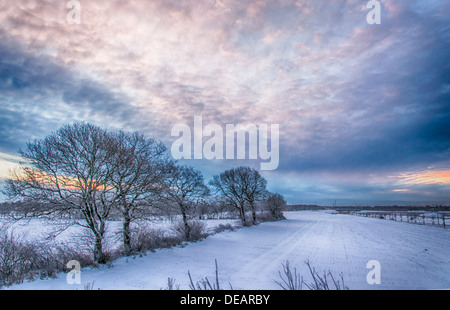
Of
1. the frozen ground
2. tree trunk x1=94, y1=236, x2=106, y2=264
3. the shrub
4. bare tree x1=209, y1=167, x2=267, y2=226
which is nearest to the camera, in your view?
the frozen ground

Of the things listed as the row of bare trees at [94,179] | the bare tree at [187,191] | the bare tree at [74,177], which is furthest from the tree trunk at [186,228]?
the bare tree at [74,177]

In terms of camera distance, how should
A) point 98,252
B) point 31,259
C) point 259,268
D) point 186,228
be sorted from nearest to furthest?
point 31,259 < point 259,268 < point 98,252 < point 186,228

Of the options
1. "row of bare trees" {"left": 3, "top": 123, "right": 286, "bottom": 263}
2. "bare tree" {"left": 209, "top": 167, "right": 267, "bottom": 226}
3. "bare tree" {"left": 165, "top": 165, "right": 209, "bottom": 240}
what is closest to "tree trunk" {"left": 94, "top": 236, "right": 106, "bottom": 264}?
"row of bare trees" {"left": 3, "top": 123, "right": 286, "bottom": 263}

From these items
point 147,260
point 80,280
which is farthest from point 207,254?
point 80,280

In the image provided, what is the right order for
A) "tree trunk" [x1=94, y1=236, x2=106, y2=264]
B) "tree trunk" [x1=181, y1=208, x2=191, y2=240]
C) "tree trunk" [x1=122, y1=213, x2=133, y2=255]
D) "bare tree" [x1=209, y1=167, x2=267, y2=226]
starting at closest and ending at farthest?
"tree trunk" [x1=94, y1=236, x2=106, y2=264] → "tree trunk" [x1=122, y1=213, x2=133, y2=255] → "tree trunk" [x1=181, y1=208, x2=191, y2=240] → "bare tree" [x1=209, y1=167, x2=267, y2=226]

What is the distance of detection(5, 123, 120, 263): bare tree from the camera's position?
10.6 m

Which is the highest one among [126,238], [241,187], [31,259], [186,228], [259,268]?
[241,187]

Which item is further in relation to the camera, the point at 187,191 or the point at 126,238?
the point at 187,191

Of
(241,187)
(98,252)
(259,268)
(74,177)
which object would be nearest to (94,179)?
(74,177)

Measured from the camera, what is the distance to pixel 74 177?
458 inches

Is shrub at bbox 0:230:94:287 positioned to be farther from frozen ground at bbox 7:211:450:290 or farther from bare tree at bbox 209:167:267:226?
bare tree at bbox 209:167:267:226

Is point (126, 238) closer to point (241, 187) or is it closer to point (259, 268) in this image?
point (259, 268)
